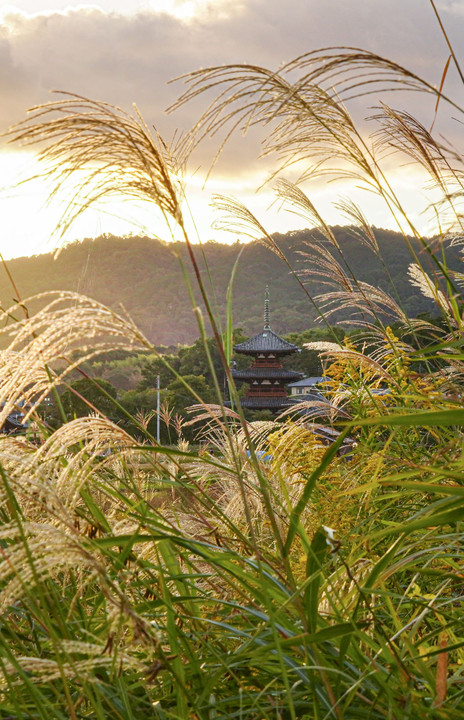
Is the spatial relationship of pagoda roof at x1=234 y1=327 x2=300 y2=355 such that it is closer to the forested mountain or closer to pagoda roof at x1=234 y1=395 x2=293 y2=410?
pagoda roof at x1=234 y1=395 x2=293 y2=410

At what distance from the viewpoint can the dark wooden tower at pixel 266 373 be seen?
42406mm

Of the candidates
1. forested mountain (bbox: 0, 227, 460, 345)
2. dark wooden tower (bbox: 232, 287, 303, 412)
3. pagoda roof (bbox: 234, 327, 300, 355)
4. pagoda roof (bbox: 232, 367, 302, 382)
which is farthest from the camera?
forested mountain (bbox: 0, 227, 460, 345)

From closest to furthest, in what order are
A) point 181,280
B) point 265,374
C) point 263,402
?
point 265,374 < point 263,402 < point 181,280

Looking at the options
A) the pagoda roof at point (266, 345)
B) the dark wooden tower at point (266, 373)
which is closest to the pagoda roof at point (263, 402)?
the dark wooden tower at point (266, 373)

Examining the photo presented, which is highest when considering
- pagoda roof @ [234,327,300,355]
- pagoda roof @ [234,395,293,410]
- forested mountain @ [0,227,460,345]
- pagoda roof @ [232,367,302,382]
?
forested mountain @ [0,227,460,345]

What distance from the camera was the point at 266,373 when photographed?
141 ft

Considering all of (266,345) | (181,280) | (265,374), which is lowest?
(265,374)

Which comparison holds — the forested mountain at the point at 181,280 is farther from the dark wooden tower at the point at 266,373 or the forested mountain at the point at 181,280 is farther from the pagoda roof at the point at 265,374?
the pagoda roof at the point at 265,374

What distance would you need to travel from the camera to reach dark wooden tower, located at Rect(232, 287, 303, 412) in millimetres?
42406

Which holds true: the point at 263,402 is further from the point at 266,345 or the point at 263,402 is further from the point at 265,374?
the point at 266,345

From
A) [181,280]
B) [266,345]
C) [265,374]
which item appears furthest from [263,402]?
[181,280]

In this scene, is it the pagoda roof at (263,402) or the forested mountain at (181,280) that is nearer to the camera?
the pagoda roof at (263,402)

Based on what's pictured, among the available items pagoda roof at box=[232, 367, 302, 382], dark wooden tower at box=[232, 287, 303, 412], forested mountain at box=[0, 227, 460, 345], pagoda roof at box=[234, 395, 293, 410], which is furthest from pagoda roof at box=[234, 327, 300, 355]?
forested mountain at box=[0, 227, 460, 345]

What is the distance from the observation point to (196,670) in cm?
122
